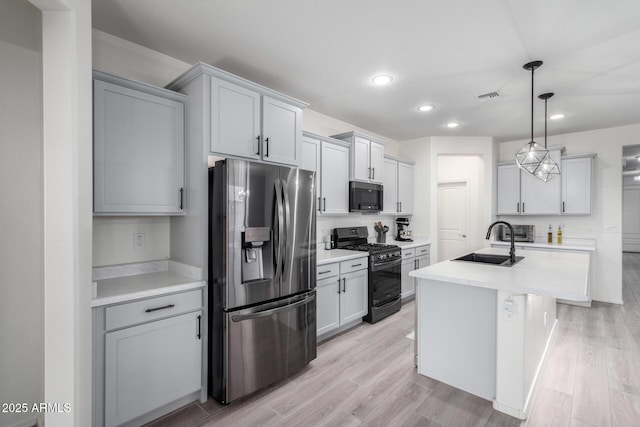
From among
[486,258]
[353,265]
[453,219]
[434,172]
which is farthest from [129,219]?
[453,219]

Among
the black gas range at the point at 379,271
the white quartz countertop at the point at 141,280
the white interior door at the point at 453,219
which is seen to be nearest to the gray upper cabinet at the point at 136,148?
the white quartz countertop at the point at 141,280

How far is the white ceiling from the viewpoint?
1.95m

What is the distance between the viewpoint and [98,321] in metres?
1.72

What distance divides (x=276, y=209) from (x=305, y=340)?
1.16 metres

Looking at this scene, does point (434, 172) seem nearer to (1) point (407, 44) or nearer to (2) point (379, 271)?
(2) point (379, 271)

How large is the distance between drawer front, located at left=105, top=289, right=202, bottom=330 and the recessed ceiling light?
96.5 inches

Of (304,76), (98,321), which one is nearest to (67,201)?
(98,321)

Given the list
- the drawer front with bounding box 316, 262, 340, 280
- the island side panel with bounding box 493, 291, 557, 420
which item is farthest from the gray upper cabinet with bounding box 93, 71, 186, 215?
the island side panel with bounding box 493, 291, 557, 420

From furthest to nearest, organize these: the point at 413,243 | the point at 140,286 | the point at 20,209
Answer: the point at 413,243
the point at 140,286
the point at 20,209

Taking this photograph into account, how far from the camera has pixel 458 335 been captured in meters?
2.33

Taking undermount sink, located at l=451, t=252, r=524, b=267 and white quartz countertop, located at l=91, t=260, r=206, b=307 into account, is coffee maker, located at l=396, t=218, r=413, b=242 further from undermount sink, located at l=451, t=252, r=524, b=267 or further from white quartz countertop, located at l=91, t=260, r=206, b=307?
white quartz countertop, located at l=91, t=260, r=206, b=307

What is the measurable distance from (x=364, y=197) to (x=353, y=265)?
3.38 ft

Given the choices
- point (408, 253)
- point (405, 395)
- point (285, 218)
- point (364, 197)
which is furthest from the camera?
point (408, 253)

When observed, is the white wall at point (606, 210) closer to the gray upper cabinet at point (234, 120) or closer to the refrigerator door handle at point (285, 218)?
the refrigerator door handle at point (285, 218)
